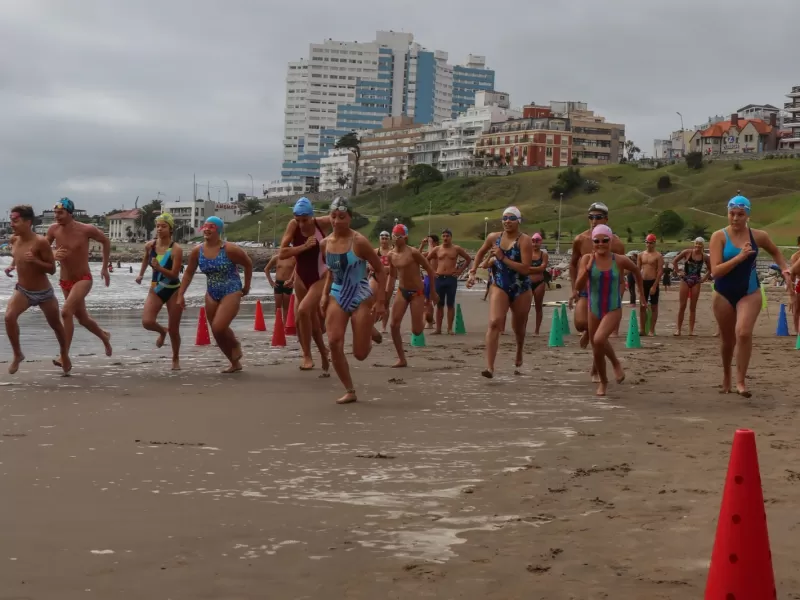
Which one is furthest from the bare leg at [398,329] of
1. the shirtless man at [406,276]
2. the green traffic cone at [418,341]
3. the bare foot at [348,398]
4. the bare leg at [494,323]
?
the bare foot at [348,398]

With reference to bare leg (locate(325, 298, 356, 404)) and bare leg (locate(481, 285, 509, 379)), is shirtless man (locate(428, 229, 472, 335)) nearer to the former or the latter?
bare leg (locate(481, 285, 509, 379))

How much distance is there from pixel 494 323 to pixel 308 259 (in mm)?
2263

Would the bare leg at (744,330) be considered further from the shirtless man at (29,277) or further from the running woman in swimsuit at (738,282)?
the shirtless man at (29,277)

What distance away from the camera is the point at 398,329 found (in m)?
14.0

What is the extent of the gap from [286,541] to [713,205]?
122m

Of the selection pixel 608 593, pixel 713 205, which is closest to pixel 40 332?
pixel 608 593

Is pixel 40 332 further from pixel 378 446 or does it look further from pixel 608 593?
pixel 608 593

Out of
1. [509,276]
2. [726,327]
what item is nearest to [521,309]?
[509,276]

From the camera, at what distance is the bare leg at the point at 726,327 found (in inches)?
429

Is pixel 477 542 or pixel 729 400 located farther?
pixel 729 400

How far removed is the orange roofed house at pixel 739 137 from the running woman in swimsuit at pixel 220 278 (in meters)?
146

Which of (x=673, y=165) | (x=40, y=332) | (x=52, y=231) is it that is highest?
(x=673, y=165)

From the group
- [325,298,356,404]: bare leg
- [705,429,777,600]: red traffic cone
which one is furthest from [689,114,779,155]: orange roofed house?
[705,429,777,600]: red traffic cone

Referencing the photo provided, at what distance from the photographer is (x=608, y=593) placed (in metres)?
→ 4.45
